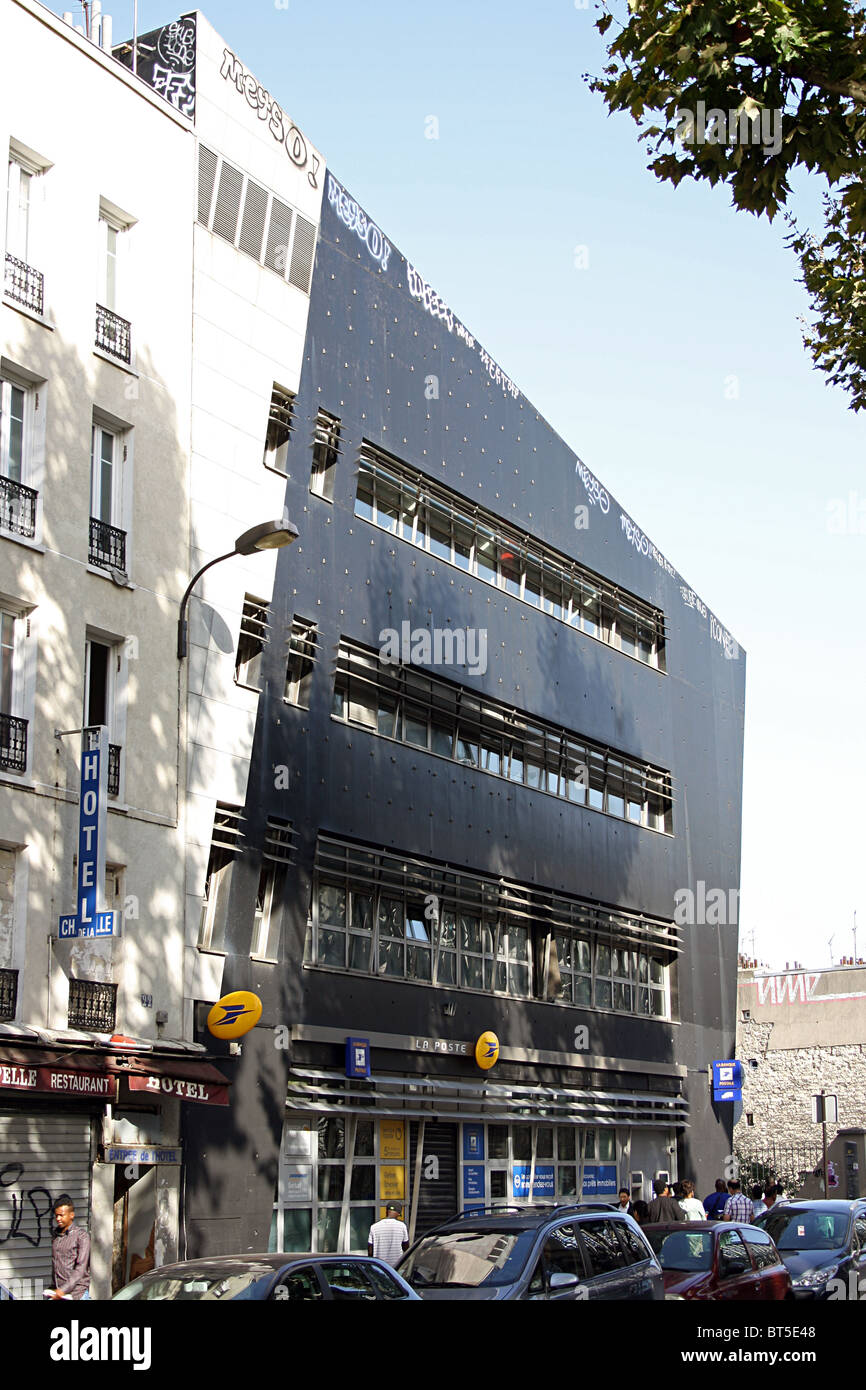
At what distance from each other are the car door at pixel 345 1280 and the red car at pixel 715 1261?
553 centimetres

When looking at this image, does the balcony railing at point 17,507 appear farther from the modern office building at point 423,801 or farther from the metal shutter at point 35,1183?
the metal shutter at point 35,1183

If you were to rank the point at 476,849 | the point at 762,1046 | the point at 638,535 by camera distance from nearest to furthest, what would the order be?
the point at 476,849
the point at 638,535
the point at 762,1046

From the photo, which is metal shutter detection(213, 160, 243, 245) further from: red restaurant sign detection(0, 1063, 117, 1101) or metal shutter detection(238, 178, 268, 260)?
red restaurant sign detection(0, 1063, 117, 1101)

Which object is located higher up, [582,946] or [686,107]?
[686,107]

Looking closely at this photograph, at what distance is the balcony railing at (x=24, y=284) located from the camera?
1952 cm

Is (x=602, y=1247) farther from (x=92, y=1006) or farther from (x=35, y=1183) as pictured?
(x=92, y=1006)

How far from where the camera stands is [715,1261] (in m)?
15.7

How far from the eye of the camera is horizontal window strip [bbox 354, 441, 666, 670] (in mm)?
27047

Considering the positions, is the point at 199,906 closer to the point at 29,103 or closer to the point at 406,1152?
the point at 406,1152

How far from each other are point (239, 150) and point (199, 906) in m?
12.0

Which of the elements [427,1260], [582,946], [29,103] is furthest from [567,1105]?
A: [29,103]

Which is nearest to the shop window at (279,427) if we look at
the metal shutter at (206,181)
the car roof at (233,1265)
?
the metal shutter at (206,181)
